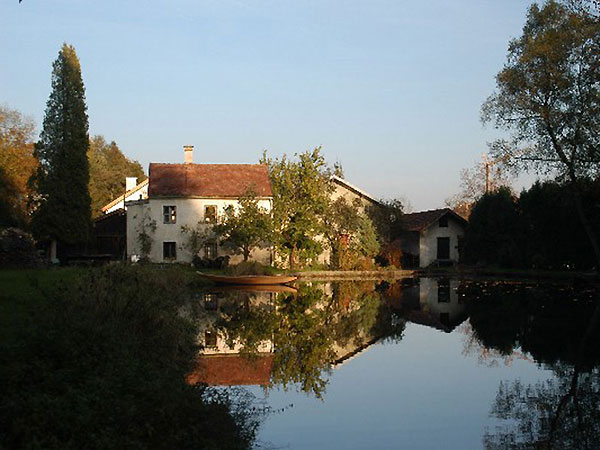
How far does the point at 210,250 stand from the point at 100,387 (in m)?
33.2

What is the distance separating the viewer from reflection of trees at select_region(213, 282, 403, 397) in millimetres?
12270

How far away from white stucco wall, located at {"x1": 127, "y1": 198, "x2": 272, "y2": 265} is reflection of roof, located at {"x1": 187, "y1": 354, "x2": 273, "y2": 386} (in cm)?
2647

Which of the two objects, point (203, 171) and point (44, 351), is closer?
point (44, 351)

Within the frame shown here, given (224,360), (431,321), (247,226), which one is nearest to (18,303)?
(224,360)

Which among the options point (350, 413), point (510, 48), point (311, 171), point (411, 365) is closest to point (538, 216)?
point (510, 48)

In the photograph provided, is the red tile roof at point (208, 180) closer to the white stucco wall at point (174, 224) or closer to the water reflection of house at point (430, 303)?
the white stucco wall at point (174, 224)

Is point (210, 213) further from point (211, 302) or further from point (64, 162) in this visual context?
point (211, 302)

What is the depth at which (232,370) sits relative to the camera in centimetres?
1196

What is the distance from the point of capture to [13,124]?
4853 cm

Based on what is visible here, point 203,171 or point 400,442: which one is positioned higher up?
point 203,171

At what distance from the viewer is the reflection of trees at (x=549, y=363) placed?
8273 millimetres

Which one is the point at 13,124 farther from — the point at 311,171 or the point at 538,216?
the point at 538,216

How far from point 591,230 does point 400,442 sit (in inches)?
995

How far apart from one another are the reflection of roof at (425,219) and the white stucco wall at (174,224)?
36.8ft
